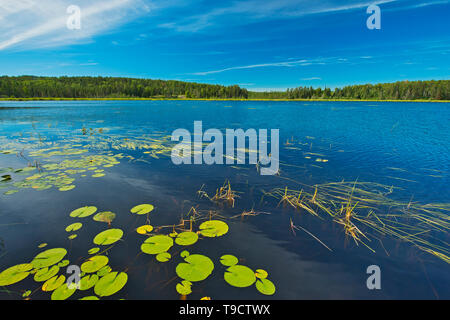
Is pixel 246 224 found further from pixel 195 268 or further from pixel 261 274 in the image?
pixel 195 268

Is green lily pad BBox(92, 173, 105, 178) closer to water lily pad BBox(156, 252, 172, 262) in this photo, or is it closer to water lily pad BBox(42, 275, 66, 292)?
water lily pad BBox(42, 275, 66, 292)

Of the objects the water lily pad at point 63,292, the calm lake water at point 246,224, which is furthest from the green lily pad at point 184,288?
the water lily pad at point 63,292

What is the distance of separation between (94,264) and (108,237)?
4.18 feet

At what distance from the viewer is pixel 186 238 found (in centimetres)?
660

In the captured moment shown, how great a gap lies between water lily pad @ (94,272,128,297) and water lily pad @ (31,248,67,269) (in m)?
1.77

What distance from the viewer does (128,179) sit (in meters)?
11.7

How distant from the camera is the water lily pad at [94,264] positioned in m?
5.07

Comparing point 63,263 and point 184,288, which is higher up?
point 63,263

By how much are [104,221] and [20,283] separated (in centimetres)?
283

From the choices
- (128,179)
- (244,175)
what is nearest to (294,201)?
(244,175)

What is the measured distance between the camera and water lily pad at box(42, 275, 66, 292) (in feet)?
14.7

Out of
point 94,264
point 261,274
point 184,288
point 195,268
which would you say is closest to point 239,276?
point 261,274

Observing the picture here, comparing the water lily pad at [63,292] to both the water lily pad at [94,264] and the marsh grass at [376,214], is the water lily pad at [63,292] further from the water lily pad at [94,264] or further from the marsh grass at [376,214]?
the marsh grass at [376,214]
